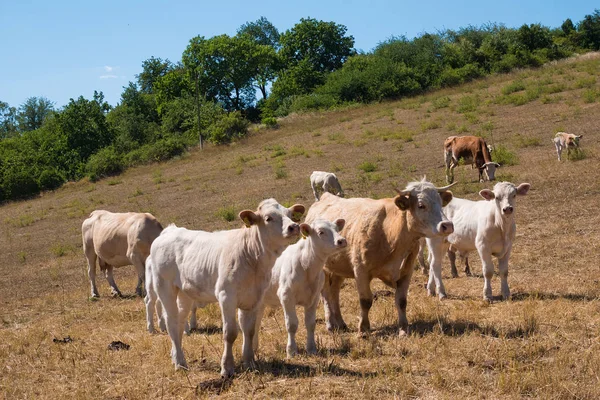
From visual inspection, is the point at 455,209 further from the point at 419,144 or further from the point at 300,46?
the point at 300,46

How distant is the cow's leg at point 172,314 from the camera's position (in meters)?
7.92

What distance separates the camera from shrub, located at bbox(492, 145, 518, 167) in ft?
83.9

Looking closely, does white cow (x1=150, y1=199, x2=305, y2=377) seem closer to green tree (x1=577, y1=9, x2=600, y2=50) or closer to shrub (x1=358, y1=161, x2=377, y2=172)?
shrub (x1=358, y1=161, x2=377, y2=172)

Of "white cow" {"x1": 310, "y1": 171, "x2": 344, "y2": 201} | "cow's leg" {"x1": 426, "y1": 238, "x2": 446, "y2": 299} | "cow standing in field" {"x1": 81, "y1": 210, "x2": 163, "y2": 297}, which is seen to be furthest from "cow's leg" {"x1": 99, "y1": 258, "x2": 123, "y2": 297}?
"white cow" {"x1": 310, "y1": 171, "x2": 344, "y2": 201}

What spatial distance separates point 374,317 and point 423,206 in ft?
7.30

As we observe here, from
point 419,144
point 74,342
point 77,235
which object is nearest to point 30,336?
point 74,342

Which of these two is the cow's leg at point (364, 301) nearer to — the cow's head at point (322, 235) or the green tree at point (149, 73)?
the cow's head at point (322, 235)

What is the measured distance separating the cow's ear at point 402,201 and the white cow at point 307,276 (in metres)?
0.80

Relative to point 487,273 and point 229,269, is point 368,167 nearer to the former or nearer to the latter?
point 487,273

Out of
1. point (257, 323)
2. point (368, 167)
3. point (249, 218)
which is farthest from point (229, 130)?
point (249, 218)

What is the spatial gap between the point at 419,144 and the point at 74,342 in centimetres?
2550

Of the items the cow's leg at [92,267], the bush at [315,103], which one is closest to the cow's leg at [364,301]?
the cow's leg at [92,267]

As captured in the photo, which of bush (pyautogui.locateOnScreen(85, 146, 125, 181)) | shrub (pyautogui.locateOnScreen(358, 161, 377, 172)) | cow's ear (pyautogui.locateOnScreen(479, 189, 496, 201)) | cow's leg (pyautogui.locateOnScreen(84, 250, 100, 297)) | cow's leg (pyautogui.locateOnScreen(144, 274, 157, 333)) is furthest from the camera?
bush (pyautogui.locateOnScreen(85, 146, 125, 181))

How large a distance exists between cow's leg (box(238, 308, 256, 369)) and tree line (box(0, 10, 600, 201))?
4509 centimetres
